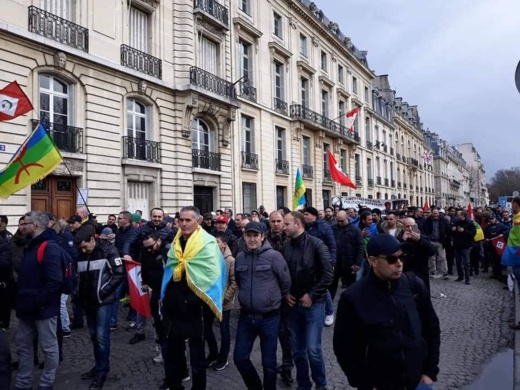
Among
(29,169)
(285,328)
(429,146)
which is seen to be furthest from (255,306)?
(429,146)

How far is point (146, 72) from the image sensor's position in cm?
1523

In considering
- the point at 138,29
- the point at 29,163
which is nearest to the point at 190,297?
the point at 29,163

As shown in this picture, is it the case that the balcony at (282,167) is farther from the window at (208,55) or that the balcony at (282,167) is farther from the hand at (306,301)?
the hand at (306,301)

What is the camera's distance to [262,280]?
3.91 metres

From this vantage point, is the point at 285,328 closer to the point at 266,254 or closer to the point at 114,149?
the point at 266,254

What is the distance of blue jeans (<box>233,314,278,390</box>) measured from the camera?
3.80 metres

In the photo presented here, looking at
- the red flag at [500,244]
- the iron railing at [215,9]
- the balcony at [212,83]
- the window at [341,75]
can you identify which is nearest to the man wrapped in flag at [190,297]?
the red flag at [500,244]

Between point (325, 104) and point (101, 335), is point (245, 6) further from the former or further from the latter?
point (101, 335)

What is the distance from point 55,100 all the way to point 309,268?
1102 centimetres

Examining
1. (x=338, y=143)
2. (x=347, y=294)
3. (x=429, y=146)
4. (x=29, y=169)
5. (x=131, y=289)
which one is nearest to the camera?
(x=347, y=294)

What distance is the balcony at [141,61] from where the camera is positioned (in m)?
14.4

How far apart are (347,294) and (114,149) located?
1271 centimetres

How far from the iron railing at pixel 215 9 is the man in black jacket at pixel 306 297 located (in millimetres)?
15423

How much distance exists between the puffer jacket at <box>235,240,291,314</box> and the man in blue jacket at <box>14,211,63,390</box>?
179 centimetres
